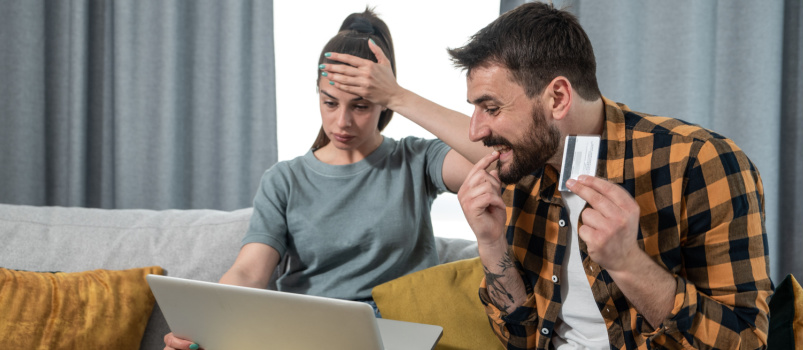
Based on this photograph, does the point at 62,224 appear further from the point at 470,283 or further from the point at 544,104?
the point at 544,104

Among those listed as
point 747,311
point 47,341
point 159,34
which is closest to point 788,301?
point 747,311

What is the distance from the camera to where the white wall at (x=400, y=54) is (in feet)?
8.03

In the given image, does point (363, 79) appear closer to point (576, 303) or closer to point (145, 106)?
point (576, 303)

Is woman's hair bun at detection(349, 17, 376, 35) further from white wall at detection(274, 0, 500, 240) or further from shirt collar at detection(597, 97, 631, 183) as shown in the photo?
white wall at detection(274, 0, 500, 240)

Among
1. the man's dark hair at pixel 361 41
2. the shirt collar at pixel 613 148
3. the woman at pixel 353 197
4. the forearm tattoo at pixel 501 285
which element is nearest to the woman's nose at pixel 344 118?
the woman at pixel 353 197

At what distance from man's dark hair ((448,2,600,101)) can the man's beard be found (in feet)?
0.20

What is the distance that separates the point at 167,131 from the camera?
250cm

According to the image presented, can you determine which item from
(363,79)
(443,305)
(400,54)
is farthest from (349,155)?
(400,54)

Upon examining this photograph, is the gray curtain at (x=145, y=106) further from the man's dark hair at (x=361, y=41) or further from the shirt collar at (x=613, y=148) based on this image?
the shirt collar at (x=613, y=148)

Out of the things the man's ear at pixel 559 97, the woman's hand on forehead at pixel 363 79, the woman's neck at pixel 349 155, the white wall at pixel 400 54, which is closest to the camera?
the man's ear at pixel 559 97

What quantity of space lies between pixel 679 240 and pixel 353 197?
0.80m

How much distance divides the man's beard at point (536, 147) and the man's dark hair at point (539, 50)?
0.06 metres

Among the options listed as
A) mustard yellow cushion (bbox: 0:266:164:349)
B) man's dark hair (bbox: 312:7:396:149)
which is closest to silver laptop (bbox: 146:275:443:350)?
mustard yellow cushion (bbox: 0:266:164:349)

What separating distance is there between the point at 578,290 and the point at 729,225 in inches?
11.9
